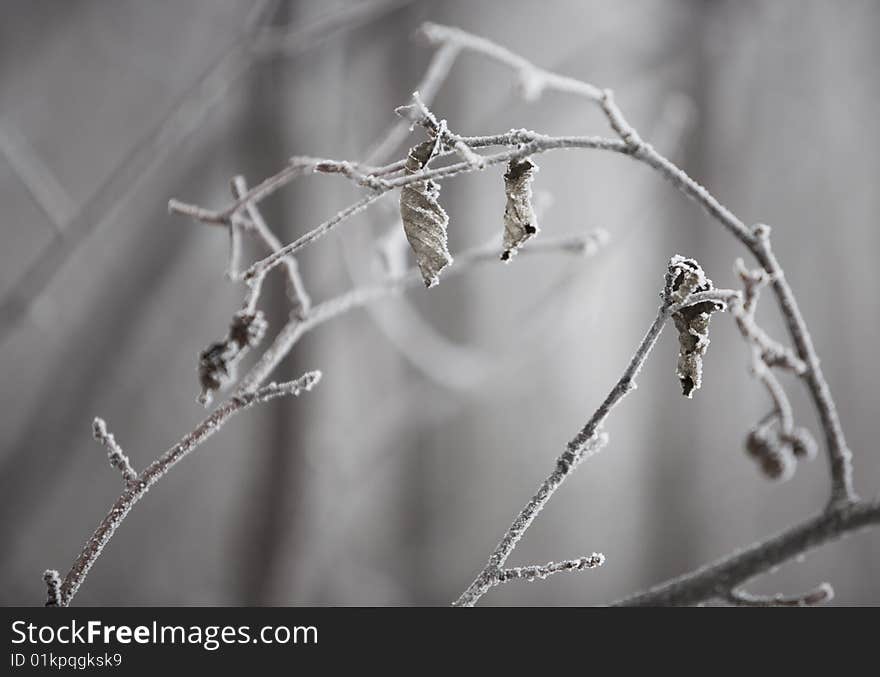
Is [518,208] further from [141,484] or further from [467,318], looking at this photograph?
[467,318]

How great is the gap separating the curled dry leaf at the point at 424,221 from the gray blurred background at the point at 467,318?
787mm

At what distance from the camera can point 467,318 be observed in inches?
67.5

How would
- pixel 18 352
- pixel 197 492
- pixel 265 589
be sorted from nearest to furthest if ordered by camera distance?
1. pixel 265 589
2. pixel 18 352
3. pixel 197 492

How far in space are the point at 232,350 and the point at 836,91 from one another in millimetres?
1840

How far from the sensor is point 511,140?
0.23 m

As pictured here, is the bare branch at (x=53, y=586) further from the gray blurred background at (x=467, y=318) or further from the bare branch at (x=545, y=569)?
the gray blurred background at (x=467, y=318)

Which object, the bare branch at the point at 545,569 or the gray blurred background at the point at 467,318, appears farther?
the gray blurred background at the point at 467,318

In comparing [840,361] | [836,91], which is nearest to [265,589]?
[840,361]

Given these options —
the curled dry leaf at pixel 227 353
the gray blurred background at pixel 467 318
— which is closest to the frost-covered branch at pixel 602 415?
the curled dry leaf at pixel 227 353

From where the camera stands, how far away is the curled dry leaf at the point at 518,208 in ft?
0.74

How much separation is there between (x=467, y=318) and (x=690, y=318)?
58.5 inches

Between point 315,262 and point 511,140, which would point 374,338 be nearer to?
point 315,262

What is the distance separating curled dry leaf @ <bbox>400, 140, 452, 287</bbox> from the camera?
0.22 meters
